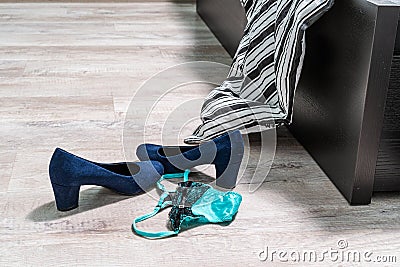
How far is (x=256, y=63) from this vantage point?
1.82 meters

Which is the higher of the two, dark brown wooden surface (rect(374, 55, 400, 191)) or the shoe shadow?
dark brown wooden surface (rect(374, 55, 400, 191))

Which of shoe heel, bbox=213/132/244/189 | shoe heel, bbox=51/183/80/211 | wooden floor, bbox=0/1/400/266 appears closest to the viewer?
wooden floor, bbox=0/1/400/266

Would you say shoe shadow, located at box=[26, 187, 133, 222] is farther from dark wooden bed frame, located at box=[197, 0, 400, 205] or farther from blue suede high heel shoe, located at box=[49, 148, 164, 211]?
dark wooden bed frame, located at box=[197, 0, 400, 205]

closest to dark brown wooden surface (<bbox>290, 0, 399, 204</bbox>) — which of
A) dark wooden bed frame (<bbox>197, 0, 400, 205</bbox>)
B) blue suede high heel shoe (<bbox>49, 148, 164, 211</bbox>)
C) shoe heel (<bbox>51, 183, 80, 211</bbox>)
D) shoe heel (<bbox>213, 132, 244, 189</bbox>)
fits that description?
dark wooden bed frame (<bbox>197, 0, 400, 205</bbox>)

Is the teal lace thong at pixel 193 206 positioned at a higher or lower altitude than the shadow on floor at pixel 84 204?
higher

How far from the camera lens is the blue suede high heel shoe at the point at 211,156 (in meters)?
1.51

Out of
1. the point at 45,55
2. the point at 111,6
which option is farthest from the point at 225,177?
the point at 111,6

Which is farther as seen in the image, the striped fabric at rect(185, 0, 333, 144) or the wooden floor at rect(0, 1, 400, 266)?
the striped fabric at rect(185, 0, 333, 144)

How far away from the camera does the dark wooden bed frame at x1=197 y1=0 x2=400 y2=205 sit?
133 cm

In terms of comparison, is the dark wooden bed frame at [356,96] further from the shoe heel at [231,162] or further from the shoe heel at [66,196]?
the shoe heel at [66,196]

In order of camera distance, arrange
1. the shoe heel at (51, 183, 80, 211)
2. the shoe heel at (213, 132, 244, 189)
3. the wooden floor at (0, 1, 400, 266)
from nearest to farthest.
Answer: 1. the wooden floor at (0, 1, 400, 266)
2. the shoe heel at (51, 183, 80, 211)
3. the shoe heel at (213, 132, 244, 189)

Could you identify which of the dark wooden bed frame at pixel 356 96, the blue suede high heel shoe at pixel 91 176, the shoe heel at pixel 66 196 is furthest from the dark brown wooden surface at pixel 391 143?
the shoe heel at pixel 66 196

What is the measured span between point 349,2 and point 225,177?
49 centimetres

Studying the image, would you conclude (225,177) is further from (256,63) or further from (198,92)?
(198,92)
